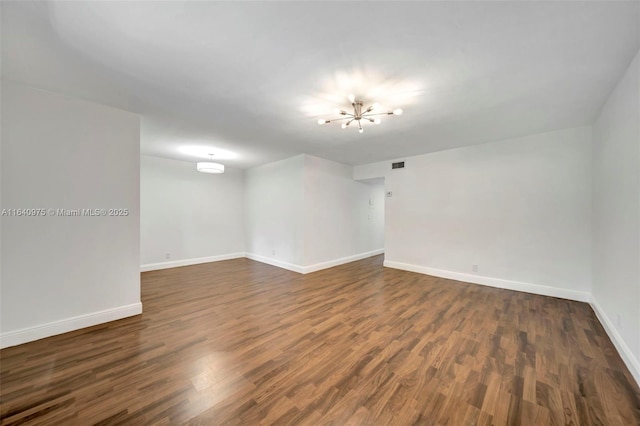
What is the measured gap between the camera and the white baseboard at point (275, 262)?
5.10m

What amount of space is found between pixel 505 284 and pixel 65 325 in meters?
6.12

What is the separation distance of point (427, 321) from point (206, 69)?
11.6 feet

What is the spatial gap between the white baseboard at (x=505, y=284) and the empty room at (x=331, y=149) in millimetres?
24

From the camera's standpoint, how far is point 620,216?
88.6 inches

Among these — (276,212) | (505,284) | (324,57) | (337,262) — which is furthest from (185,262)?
(505,284)

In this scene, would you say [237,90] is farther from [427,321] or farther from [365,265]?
[365,265]

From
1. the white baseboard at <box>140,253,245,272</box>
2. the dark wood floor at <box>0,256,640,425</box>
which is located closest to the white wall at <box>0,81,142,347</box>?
the dark wood floor at <box>0,256,640,425</box>

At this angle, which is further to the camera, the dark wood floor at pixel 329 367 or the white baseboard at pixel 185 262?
the white baseboard at pixel 185 262

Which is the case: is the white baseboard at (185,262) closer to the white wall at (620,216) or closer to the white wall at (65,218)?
the white wall at (65,218)

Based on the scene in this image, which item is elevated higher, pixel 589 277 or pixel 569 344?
pixel 589 277

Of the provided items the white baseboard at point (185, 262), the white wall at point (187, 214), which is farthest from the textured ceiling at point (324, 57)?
the white baseboard at point (185, 262)

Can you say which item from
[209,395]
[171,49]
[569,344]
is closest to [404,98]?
[171,49]

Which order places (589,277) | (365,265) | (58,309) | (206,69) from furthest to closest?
(365,265)
(589,277)
(58,309)
(206,69)

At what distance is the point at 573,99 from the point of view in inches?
100
